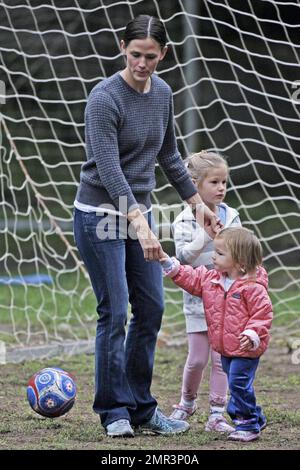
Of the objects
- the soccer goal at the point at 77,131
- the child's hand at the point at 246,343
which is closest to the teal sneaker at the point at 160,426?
the child's hand at the point at 246,343

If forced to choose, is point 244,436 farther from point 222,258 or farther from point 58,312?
point 58,312

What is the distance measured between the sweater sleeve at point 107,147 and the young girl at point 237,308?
1.15 ft

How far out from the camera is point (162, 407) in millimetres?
5371

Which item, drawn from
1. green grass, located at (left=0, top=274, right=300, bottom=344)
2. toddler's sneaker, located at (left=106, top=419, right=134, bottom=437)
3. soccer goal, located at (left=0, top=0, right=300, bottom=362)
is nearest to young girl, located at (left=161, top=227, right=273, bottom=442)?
toddler's sneaker, located at (left=106, top=419, right=134, bottom=437)

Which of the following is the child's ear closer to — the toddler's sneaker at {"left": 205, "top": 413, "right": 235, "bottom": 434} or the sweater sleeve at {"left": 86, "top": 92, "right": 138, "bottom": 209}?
the sweater sleeve at {"left": 86, "top": 92, "right": 138, "bottom": 209}

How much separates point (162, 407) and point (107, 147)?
1.70m

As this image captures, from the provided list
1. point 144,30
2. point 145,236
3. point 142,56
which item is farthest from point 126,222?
point 144,30

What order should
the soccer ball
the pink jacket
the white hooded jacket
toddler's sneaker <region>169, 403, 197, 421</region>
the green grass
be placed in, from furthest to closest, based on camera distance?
the green grass < toddler's sneaker <region>169, 403, 197, 421</region> < the white hooded jacket < the soccer ball < the pink jacket

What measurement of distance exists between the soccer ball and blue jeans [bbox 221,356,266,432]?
A: 2.37 feet

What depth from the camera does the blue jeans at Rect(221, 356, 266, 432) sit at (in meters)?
4.35

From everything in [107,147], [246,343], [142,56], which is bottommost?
[246,343]

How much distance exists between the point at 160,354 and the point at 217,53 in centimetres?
388

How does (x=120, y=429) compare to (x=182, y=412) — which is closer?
(x=120, y=429)
